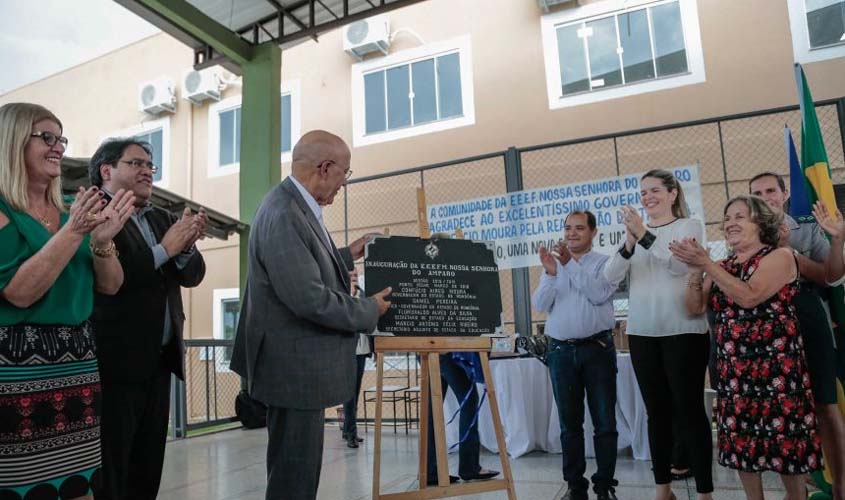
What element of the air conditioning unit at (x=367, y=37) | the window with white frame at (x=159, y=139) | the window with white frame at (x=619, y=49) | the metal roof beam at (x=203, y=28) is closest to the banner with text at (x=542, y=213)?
the window with white frame at (x=619, y=49)

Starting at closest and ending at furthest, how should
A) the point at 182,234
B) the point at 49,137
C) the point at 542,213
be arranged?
the point at 49,137 → the point at 182,234 → the point at 542,213

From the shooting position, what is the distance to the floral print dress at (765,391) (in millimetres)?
2303

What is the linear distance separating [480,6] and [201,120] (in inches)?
236

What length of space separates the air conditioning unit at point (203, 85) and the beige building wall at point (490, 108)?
0.23 metres

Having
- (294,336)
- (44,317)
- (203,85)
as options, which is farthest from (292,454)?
(203,85)

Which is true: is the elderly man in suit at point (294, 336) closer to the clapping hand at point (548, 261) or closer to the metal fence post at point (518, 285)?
the clapping hand at point (548, 261)

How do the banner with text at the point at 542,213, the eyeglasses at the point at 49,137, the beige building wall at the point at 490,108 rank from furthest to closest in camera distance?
the beige building wall at the point at 490,108 → the banner with text at the point at 542,213 → the eyeglasses at the point at 49,137

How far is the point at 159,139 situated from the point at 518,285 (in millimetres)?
9282

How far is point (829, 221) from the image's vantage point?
9.07 ft

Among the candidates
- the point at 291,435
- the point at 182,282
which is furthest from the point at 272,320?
the point at 182,282

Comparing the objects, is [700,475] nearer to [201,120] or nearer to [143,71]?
[201,120]

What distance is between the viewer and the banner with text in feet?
18.0

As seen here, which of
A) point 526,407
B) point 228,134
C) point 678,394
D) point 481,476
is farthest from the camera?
point 228,134

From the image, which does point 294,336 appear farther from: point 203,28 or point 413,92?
point 413,92
